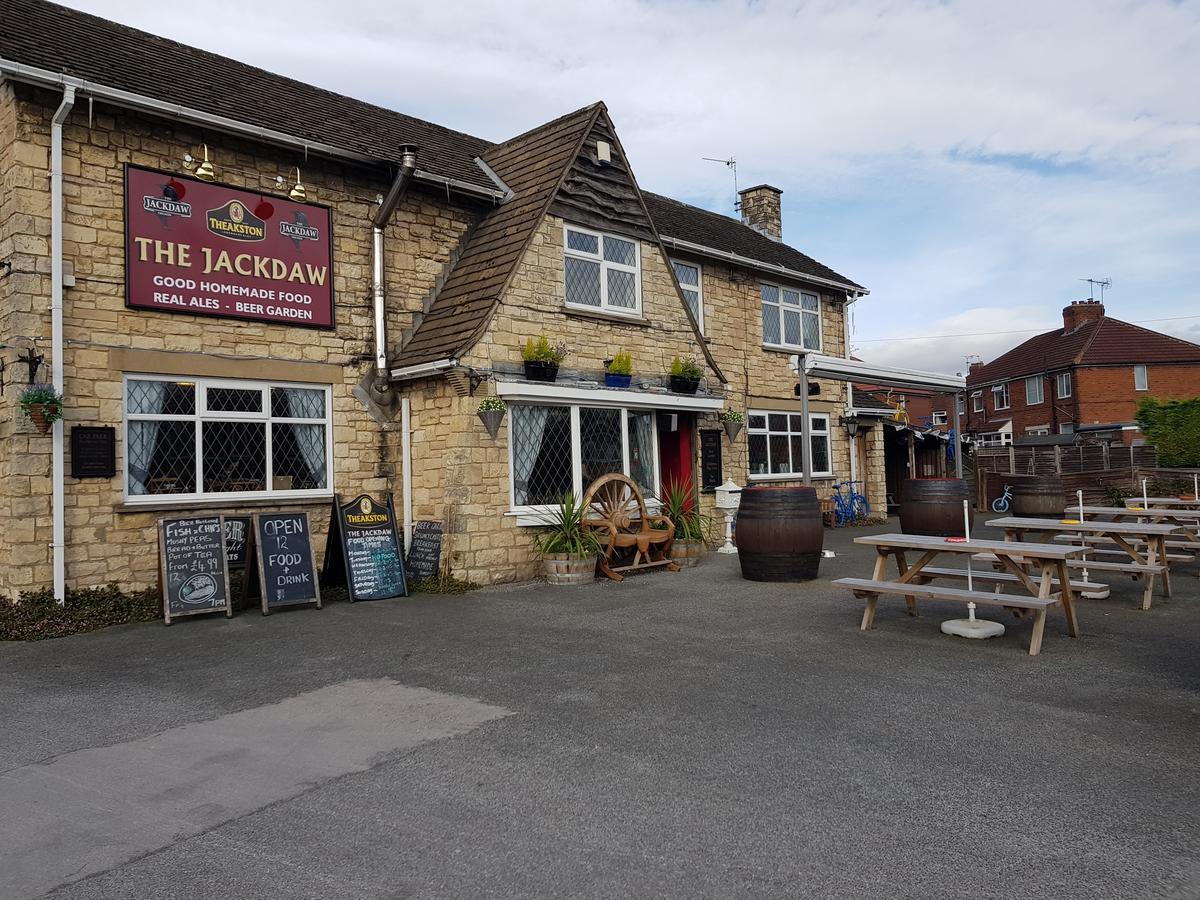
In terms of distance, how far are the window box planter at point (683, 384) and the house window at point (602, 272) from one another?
1154mm

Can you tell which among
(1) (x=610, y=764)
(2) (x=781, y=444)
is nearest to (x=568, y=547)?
(1) (x=610, y=764)

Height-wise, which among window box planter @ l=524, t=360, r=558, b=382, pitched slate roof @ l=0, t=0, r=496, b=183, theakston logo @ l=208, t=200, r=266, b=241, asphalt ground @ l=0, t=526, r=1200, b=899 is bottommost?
asphalt ground @ l=0, t=526, r=1200, b=899

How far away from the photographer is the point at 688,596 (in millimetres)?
9086

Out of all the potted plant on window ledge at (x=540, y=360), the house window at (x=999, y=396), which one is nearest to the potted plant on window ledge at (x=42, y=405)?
the potted plant on window ledge at (x=540, y=360)

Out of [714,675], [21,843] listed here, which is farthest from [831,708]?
[21,843]

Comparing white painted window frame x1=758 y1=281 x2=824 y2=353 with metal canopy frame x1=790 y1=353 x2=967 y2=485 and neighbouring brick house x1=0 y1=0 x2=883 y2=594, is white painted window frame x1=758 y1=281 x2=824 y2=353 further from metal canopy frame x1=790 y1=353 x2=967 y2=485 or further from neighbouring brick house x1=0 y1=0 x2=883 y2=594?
neighbouring brick house x1=0 y1=0 x2=883 y2=594

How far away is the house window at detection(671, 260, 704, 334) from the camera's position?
15891 millimetres

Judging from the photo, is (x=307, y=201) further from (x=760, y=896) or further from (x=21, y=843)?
(x=760, y=896)

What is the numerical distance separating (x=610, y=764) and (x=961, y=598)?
132 inches

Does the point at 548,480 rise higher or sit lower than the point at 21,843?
higher

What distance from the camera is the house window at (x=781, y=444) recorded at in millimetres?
16906

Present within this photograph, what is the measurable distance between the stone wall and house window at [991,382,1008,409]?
3906 centimetres

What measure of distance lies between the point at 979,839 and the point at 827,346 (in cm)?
1660

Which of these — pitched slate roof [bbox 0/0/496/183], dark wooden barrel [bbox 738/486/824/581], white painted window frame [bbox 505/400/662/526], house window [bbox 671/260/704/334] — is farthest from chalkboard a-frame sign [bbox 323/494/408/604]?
house window [bbox 671/260/704/334]
